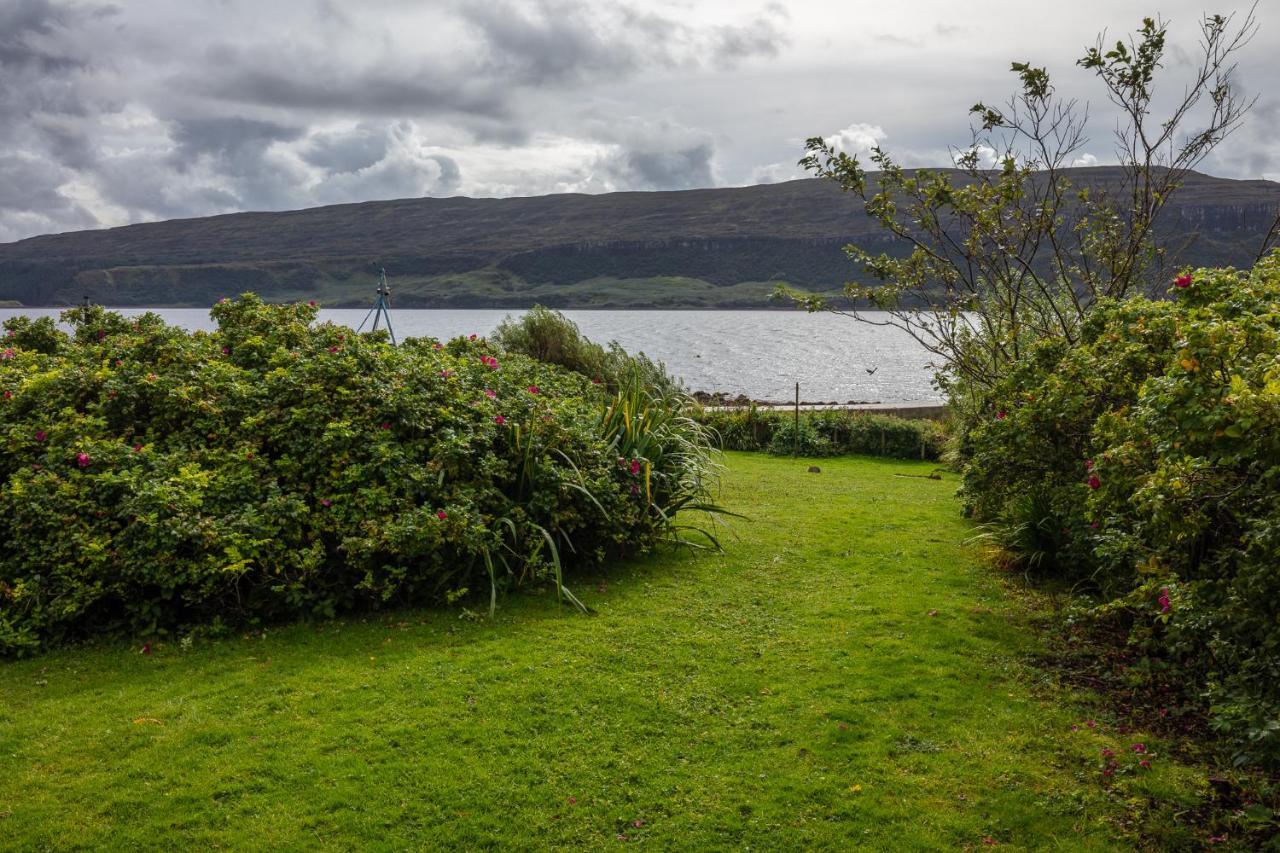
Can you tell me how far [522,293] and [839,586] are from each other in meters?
164

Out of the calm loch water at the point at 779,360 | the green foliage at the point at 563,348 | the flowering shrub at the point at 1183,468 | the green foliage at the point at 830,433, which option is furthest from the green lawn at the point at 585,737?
the calm loch water at the point at 779,360

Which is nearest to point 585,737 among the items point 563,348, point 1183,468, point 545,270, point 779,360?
point 1183,468

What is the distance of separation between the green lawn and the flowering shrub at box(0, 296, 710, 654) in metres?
0.43

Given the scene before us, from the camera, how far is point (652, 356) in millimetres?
76125

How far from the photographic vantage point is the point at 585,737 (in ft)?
17.1

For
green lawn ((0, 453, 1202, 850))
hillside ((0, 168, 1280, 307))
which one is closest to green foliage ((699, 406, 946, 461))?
green lawn ((0, 453, 1202, 850))

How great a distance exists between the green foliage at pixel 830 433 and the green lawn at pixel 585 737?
13265mm

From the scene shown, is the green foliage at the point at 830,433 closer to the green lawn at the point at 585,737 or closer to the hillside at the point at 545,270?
the green lawn at the point at 585,737

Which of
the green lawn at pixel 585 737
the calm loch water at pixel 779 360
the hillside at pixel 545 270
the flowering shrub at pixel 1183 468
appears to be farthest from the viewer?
the hillside at pixel 545 270

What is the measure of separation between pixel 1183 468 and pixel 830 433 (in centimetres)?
1782

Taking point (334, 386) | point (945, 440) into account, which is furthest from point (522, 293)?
point (334, 386)

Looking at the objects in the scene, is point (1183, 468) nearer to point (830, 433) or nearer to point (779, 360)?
point (830, 433)

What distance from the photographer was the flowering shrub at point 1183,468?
3.67 m

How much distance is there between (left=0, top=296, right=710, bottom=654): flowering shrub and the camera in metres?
6.48
